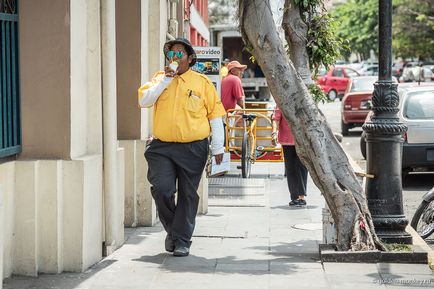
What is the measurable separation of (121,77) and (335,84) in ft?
124

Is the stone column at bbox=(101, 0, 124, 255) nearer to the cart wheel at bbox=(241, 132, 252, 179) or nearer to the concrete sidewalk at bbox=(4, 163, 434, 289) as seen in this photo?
the concrete sidewalk at bbox=(4, 163, 434, 289)

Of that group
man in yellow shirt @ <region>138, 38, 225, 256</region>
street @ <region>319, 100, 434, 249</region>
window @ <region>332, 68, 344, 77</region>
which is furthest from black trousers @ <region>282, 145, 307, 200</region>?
window @ <region>332, 68, 344, 77</region>

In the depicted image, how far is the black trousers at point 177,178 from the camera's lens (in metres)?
8.35

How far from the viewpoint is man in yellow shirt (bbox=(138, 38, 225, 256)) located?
8.30 m

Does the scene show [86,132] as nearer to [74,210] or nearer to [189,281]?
[74,210]

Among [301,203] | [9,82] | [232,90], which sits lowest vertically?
[301,203]

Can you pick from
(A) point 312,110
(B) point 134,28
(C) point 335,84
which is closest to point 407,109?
(B) point 134,28

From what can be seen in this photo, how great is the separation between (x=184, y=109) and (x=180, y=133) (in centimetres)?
21

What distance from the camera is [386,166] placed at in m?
8.67

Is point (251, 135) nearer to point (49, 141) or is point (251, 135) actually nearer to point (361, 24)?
point (49, 141)

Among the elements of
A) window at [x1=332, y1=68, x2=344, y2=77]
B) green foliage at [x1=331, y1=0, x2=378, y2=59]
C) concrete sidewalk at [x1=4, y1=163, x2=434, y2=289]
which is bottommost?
concrete sidewalk at [x1=4, y1=163, x2=434, y2=289]

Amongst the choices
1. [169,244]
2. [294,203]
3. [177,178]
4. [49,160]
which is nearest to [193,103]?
[177,178]

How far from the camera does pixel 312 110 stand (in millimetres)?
8266

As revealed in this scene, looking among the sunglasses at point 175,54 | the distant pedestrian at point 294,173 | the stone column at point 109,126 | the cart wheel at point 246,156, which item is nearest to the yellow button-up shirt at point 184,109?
the sunglasses at point 175,54
